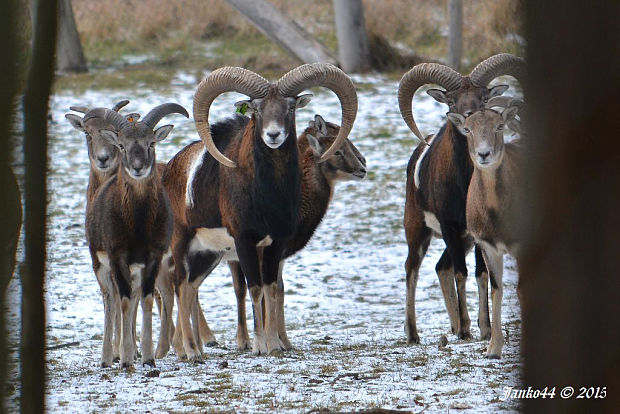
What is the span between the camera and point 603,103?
233 cm

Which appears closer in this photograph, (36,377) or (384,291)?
(36,377)

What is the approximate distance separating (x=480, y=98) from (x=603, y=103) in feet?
24.2

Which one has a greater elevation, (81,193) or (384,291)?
(81,193)

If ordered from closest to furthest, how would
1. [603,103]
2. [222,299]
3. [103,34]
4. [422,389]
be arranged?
[603,103] < [422,389] < [222,299] < [103,34]

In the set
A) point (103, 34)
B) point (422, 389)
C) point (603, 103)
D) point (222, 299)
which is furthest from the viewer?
point (103, 34)

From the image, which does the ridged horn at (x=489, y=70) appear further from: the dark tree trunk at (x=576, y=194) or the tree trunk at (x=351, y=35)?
the tree trunk at (x=351, y=35)

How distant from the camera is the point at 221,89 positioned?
954 centimetres

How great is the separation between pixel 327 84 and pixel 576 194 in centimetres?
749

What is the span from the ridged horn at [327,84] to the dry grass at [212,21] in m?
12.0

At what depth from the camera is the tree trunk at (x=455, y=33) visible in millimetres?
18688

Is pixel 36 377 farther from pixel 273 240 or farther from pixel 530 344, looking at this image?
pixel 273 240

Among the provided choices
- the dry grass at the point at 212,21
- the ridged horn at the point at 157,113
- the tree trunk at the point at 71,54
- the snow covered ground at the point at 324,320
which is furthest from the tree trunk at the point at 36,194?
the dry grass at the point at 212,21

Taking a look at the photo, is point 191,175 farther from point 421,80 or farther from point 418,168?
point 421,80

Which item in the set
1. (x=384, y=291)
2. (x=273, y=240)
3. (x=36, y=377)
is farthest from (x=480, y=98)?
(x=36, y=377)
